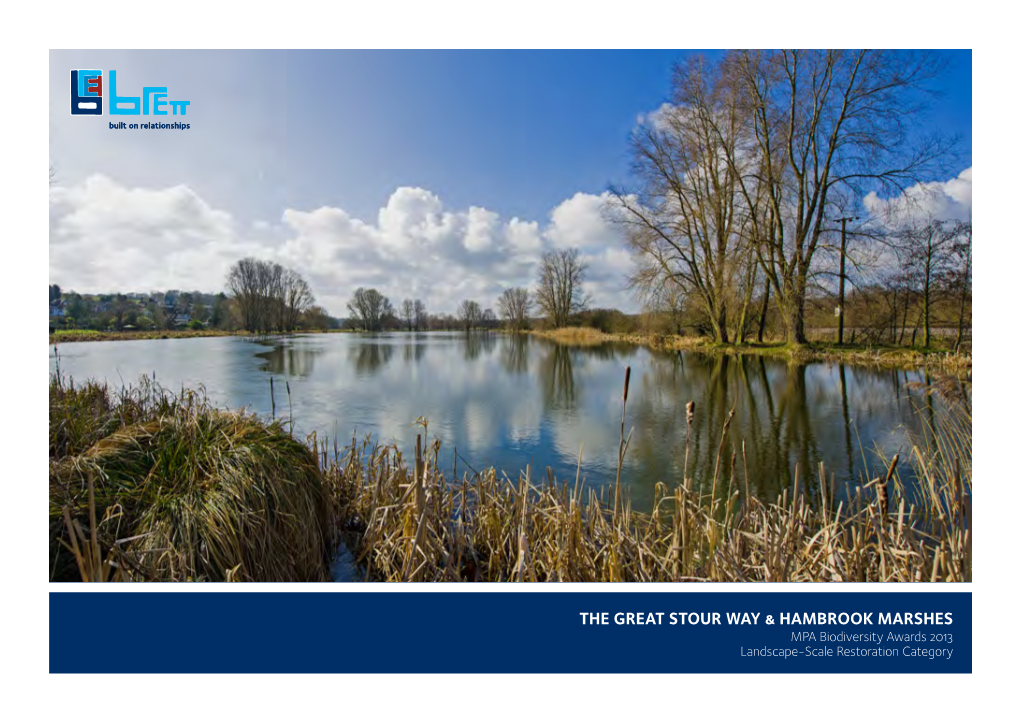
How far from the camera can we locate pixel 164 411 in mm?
3668

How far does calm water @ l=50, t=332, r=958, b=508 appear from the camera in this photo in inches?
184

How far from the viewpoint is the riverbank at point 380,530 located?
6.13 feet

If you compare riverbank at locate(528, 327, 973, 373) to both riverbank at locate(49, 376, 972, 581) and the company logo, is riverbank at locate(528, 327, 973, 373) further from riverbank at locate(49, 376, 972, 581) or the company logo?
the company logo

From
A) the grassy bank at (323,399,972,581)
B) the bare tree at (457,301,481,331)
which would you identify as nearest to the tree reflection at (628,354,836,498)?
the grassy bank at (323,399,972,581)

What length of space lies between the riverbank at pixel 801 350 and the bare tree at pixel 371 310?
25.9ft

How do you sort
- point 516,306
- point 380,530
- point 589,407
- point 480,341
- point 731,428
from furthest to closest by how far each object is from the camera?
point 480,341
point 516,306
point 589,407
point 731,428
point 380,530

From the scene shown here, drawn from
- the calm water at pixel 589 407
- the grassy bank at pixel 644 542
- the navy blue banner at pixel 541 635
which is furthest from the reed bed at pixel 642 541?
the calm water at pixel 589 407

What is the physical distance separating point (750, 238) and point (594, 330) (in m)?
9.31

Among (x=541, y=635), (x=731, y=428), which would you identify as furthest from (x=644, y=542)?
(x=731, y=428)

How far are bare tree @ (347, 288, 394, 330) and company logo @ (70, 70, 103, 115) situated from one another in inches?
564

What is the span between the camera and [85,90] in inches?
77.2

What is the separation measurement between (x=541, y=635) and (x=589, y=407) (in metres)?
6.04

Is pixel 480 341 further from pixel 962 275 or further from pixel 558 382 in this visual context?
pixel 962 275

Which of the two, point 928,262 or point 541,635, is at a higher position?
point 928,262
